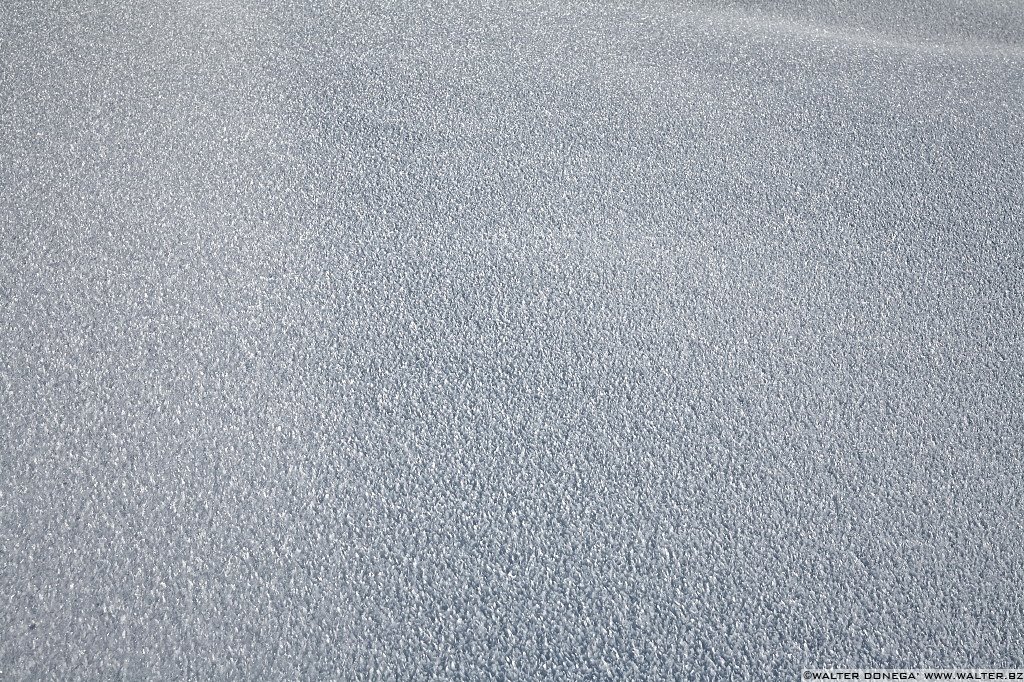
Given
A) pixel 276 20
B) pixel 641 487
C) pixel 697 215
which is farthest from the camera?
pixel 276 20

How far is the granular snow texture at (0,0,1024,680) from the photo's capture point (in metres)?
0.78

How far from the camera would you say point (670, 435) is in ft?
3.04

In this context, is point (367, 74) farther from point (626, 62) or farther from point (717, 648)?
point (717, 648)

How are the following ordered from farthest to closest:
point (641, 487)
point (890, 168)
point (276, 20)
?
point (276, 20) → point (890, 168) → point (641, 487)

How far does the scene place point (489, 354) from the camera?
0.99 meters

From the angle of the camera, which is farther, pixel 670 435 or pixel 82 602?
pixel 670 435

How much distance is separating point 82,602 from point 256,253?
46 centimetres

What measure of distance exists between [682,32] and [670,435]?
0.93 m

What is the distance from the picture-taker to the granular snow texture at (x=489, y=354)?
780mm

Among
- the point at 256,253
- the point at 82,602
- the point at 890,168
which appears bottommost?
the point at 82,602

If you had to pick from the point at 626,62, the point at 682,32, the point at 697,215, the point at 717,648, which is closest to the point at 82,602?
the point at 717,648

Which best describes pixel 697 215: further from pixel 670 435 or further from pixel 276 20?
pixel 276 20

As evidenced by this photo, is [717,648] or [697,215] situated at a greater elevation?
[697,215]

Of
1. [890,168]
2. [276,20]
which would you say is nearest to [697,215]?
[890,168]
